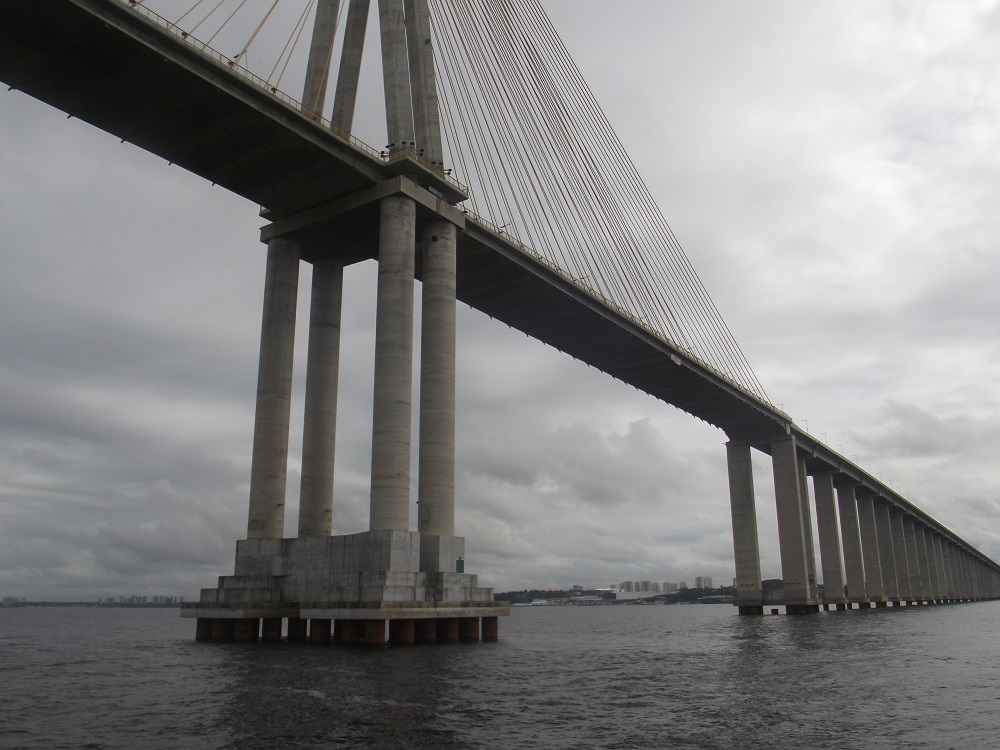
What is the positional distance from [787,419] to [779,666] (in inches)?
2545

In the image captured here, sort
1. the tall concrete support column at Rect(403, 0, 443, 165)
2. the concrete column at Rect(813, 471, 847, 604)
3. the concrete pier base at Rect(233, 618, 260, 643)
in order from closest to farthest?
the concrete pier base at Rect(233, 618, 260, 643), the tall concrete support column at Rect(403, 0, 443, 165), the concrete column at Rect(813, 471, 847, 604)

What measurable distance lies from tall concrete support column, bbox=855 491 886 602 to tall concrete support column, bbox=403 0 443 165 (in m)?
99.4

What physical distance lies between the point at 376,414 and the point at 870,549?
340 feet

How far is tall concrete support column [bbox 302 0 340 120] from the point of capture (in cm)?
4325

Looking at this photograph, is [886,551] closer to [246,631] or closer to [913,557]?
[913,557]

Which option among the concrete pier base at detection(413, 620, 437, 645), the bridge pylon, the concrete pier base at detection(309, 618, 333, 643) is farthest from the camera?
the concrete pier base at detection(413, 620, 437, 645)

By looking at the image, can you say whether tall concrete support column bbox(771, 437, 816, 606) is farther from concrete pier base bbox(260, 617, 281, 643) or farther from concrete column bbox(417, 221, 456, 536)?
concrete pier base bbox(260, 617, 281, 643)

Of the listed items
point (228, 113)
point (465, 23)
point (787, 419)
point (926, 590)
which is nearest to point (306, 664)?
point (228, 113)

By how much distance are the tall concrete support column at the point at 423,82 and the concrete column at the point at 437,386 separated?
434 cm

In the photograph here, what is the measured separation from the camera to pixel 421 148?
44.0m

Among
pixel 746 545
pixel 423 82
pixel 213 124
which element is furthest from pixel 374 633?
pixel 746 545

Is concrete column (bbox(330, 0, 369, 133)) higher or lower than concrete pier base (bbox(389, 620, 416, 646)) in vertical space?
higher

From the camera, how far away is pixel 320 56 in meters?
44.1

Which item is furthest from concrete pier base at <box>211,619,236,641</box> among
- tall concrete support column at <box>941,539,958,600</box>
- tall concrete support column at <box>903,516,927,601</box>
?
tall concrete support column at <box>941,539,958,600</box>
